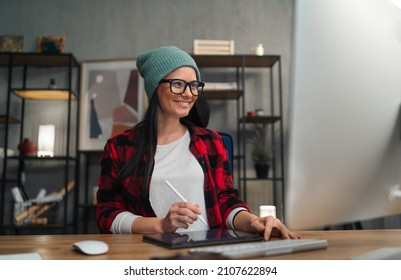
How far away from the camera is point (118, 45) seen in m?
3.24

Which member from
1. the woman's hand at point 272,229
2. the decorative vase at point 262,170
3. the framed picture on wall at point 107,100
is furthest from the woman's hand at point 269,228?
the framed picture on wall at point 107,100

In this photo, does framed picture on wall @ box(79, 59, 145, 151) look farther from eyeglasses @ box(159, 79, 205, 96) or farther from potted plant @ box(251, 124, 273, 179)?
eyeglasses @ box(159, 79, 205, 96)

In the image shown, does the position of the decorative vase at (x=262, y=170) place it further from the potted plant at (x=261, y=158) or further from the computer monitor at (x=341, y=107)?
the computer monitor at (x=341, y=107)

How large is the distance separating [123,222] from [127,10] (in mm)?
2675

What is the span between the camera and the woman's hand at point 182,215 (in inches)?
29.5

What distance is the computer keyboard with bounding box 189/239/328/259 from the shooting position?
1.71 ft

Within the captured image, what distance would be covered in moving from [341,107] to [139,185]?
28.5 inches

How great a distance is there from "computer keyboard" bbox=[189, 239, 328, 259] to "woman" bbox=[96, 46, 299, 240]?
379 millimetres

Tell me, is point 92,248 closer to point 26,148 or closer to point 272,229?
point 272,229

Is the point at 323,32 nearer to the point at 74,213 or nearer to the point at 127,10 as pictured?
the point at 74,213

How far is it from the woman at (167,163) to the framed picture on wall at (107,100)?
1.91 metres

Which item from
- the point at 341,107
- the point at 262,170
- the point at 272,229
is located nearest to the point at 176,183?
the point at 272,229
